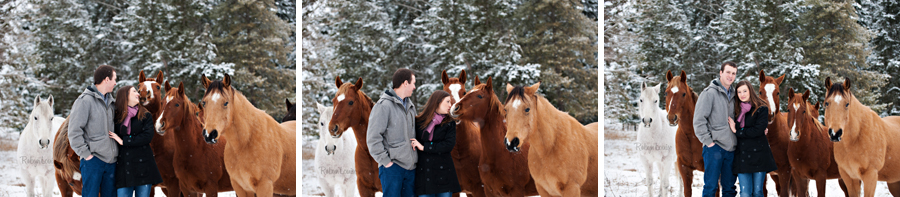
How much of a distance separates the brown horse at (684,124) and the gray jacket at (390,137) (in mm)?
2226

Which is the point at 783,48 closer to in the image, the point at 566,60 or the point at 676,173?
the point at 676,173

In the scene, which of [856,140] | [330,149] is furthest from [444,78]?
[856,140]

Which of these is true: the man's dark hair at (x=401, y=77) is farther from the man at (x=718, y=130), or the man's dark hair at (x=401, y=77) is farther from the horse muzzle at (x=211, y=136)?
the man at (x=718, y=130)

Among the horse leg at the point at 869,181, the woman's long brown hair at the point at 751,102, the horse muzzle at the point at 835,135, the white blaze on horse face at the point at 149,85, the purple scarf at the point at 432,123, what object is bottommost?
the horse leg at the point at 869,181

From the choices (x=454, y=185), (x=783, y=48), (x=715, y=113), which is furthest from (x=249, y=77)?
(x=783, y=48)

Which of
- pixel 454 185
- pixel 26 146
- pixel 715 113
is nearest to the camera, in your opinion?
pixel 454 185

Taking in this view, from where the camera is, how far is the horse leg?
434cm

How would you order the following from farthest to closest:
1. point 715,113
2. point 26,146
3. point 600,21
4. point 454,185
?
1. point 26,146
2. point 600,21
3. point 715,113
4. point 454,185

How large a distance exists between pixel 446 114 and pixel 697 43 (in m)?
2.51

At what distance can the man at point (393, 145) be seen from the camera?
3.38m

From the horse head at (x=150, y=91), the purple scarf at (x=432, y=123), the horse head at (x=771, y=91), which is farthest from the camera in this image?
the horse head at (x=771, y=91)

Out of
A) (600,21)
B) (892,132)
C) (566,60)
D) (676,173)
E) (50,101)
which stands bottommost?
(676,173)

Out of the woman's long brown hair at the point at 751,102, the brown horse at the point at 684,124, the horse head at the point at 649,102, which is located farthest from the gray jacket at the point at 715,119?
the horse head at the point at 649,102

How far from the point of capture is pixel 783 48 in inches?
183
